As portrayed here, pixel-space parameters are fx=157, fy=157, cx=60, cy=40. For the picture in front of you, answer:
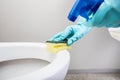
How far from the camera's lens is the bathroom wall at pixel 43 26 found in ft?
4.04

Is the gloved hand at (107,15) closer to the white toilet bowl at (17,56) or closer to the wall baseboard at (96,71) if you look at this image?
the white toilet bowl at (17,56)

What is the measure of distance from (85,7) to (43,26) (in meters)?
1.03

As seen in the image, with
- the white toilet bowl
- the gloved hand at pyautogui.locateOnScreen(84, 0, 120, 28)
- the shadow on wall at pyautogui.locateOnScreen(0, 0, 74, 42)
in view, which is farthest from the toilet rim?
the gloved hand at pyautogui.locateOnScreen(84, 0, 120, 28)

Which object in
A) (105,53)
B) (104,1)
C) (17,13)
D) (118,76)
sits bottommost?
(118,76)

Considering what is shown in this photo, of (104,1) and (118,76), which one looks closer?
(104,1)

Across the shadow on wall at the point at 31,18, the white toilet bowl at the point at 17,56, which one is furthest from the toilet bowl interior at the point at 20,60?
the shadow on wall at the point at 31,18

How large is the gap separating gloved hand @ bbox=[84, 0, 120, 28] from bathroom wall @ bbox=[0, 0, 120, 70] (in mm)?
1019

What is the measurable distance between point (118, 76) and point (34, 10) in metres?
0.89

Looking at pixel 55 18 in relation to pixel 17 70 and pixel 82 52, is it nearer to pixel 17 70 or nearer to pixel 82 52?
pixel 82 52

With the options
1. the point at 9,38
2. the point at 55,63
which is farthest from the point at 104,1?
the point at 9,38

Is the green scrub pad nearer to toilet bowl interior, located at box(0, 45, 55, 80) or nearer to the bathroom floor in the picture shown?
toilet bowl interior, located at box(0, 45, 55, 80)

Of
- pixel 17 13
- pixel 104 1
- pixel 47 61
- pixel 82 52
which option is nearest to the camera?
pixel 104 1

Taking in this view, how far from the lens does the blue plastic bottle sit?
25cm

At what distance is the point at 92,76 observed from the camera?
4.33 ft
